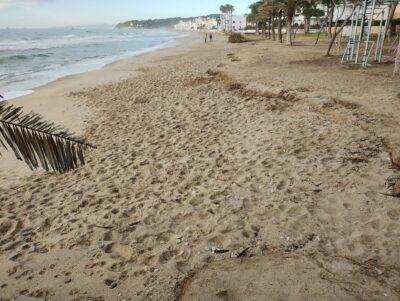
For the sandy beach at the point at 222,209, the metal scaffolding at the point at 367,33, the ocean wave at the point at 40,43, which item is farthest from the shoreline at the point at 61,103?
the ocean wave at the point at 40,43

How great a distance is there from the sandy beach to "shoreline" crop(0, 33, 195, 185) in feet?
0.47

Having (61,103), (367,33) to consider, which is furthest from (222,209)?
(367,33)

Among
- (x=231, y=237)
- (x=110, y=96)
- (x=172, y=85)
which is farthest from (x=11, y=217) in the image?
(x=172, y=85)

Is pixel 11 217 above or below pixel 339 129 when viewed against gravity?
below

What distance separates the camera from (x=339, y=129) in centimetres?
738

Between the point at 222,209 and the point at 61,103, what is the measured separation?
11438 millimetres

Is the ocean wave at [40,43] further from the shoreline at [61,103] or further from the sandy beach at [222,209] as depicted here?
the sandy beach at [222,209]

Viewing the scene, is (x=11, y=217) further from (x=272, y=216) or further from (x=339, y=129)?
(x=339, y=129)

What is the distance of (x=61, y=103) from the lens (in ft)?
46.3

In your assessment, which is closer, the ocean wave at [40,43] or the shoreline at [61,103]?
the shoreline at [61,103]

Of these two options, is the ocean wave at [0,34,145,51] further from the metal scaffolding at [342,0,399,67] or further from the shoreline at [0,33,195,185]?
the metal scaffolding at [342,0,399,67]

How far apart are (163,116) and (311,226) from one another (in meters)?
6.89

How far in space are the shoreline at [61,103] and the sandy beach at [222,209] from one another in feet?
0.47

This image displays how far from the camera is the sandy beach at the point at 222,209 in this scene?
3.73 metres
